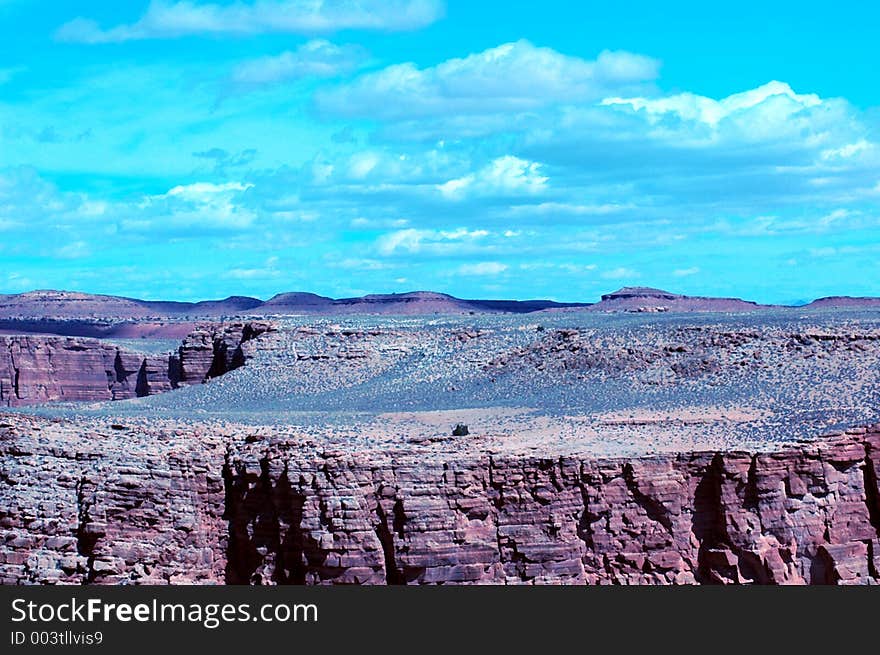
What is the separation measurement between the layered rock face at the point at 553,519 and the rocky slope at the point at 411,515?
27 mm

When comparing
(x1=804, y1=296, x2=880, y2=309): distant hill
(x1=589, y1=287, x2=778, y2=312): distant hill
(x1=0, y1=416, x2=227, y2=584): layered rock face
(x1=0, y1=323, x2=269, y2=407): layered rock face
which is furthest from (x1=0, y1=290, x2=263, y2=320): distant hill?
(x1=0, y1=416, x2=227, y2=584): layered rock face

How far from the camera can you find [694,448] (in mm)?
28766

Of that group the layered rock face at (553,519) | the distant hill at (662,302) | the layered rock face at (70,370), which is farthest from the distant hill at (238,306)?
the layered rock face at (553,519)

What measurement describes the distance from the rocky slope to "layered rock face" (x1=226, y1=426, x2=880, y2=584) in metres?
0.03

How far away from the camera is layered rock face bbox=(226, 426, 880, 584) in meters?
24.7

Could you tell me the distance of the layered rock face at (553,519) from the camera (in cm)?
2466

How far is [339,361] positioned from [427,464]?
2564cm

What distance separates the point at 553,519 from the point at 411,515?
2.69 meters

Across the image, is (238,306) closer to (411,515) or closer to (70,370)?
(70,370)

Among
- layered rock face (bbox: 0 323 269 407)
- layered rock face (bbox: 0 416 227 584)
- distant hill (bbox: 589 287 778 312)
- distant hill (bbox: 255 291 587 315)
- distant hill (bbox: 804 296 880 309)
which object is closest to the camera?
layered rock face (bbox: 0 416 227 584)

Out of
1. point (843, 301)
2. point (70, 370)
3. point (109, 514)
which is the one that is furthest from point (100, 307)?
point (109, 514)

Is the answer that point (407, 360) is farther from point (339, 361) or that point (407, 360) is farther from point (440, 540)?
point (440, 540)

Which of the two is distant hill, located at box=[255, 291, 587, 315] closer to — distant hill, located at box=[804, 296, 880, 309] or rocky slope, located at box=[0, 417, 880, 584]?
distant hill, located at box=[804, 296, 880, 309]

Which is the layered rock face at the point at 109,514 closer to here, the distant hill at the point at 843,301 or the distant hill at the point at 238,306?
the distant hill at the point at 843,301
